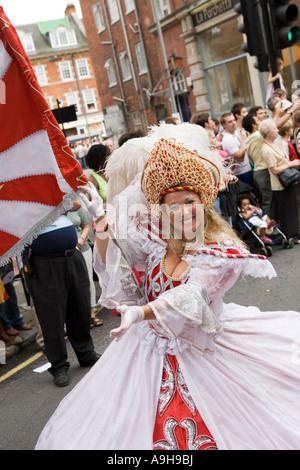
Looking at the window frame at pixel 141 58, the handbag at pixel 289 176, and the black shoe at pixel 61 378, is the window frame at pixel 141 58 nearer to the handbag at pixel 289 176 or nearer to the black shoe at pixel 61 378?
the handbag at pixel 289 176

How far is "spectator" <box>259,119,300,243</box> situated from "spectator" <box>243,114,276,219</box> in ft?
0.35

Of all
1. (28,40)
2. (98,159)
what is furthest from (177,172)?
(28,40)

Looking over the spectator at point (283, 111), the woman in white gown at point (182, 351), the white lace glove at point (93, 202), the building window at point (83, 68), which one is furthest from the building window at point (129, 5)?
the building window at point (83, 68)

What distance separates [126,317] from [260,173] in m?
5.51

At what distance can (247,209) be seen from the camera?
675cm

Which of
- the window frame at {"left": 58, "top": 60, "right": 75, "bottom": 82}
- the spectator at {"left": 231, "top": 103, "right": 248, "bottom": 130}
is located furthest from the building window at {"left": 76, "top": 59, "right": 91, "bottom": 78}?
the spectator at {"left": 231, "top": 103, "right": 248, "bottom": 130}

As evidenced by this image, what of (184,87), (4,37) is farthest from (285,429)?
(184,87)

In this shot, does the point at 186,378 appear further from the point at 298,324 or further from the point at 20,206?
the point at 20,206

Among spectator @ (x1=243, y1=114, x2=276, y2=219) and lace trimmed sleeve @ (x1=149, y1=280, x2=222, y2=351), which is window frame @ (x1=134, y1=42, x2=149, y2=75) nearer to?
spectator @ (x1=243, y1=114, x2=276, y2=219)

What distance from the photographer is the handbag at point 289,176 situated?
6.66 metres

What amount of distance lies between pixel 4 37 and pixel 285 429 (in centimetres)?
215

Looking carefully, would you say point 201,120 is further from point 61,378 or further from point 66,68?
point 66,68

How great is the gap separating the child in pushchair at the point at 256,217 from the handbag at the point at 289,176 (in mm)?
479

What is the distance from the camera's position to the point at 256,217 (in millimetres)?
6664
